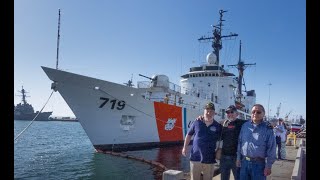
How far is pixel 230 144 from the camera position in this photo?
4.70m

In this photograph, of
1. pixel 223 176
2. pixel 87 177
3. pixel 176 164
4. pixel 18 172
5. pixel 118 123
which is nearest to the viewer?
pixel 223 176

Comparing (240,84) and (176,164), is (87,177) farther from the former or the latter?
(240,84)

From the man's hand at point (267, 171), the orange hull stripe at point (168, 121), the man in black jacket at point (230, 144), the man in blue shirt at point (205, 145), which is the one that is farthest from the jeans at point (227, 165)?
the orange hull stripe at point (168, 121)

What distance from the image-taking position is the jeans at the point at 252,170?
4121 mm

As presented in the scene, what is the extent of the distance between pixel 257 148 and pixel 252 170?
13.3 inches

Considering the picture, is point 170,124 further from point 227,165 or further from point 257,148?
point 257,148

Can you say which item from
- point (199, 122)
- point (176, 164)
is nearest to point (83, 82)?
point (176, 164)

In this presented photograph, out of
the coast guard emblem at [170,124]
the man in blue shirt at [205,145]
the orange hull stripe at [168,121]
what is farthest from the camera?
the coast guard emblem at [170,124]

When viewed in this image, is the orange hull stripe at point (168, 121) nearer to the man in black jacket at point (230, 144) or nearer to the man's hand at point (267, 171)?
the man in black jacket at point (230, 144)

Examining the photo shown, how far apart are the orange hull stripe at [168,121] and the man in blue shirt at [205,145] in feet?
38.1

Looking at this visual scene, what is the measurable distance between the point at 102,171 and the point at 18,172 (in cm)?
328

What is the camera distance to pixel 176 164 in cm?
1274

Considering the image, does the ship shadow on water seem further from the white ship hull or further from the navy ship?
the navy ship
